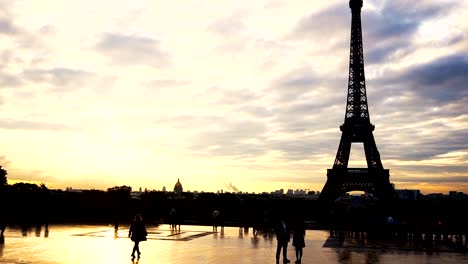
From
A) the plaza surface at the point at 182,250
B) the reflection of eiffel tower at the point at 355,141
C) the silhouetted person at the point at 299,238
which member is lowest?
the plaza surface at the point at 182,250

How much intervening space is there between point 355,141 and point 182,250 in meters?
67.0

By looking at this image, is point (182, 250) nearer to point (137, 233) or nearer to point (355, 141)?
point (137, 233)

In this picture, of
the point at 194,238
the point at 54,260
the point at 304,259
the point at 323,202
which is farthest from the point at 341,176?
the point at 54,260

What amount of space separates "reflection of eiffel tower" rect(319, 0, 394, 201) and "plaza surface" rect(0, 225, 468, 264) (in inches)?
2152

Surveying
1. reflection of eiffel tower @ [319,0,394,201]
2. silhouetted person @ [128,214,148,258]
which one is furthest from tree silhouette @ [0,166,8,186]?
silhouetted person @ [128,214,148,258]

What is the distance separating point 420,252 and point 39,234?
19838 mm

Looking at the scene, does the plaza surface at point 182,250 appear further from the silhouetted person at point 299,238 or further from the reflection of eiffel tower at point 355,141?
the reflection of eiffel tower at point 355,141

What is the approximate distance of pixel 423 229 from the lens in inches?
1328

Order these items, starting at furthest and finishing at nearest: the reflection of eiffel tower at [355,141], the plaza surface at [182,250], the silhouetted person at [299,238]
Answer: the reflection of eiffel tower at [355,141]
the silhouetted person at [299,238]
the plaza surface at [182,250]

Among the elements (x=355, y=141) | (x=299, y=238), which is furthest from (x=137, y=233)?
(x=355, y=141)

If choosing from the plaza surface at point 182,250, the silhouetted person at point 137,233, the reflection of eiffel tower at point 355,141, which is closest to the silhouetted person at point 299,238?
the plaza surface at point 182,250

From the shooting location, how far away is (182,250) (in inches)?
890

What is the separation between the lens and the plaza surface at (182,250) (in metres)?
19.5

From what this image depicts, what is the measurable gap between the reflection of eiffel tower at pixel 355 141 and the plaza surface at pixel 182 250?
5466 centimetres
